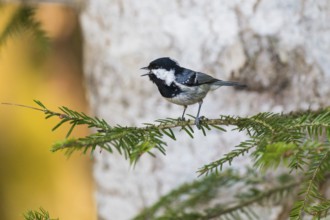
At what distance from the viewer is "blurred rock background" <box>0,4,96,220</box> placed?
3.59 metres

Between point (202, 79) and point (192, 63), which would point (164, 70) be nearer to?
point (202, 79)

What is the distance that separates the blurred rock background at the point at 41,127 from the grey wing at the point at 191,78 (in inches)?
85.1

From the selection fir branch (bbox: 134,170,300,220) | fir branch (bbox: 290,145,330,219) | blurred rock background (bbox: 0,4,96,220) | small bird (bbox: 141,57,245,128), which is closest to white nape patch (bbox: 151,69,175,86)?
small bird (bbox: 141,57,245,128)

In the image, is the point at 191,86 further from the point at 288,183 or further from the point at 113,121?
the point at 113,121

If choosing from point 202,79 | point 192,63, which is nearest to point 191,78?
point 202,79

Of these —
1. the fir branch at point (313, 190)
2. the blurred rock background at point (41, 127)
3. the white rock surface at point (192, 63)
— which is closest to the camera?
the fir branch at point (313, 190)

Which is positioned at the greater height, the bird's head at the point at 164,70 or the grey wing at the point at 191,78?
the grey wing at the point at 191,78

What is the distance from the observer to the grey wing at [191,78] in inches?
58.3

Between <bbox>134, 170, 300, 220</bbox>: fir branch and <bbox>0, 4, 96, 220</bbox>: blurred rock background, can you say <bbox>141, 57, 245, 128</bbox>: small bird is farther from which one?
<bbox>0, 4, 96, 220</bbox>: blurred rock background

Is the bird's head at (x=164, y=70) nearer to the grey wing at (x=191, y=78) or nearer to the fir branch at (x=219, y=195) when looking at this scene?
the grey wing at (x=191, y=78)

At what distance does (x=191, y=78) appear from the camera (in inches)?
59.1

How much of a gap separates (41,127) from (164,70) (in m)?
2.23

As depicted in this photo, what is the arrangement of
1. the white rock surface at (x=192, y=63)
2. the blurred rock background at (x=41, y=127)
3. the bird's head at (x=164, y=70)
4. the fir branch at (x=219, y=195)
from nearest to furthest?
the bird's head at (x=164, y=70) < the fir branch at (x=219, y=195) < the white rock surface at (x=192, y=63) < the blurred rock background at (x=41, y=127)

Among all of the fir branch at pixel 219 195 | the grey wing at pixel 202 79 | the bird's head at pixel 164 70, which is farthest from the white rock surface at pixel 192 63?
the bird's head at pixel 164 70
